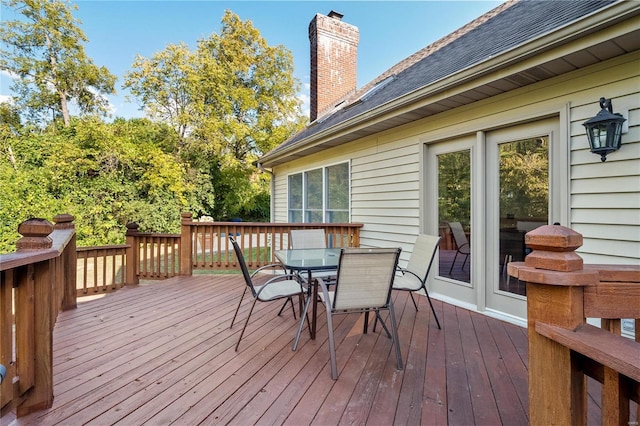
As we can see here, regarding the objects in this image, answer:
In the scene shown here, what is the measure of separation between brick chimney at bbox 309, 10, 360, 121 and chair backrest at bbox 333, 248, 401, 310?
7.05 metres

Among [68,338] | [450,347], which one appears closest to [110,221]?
[68,338]

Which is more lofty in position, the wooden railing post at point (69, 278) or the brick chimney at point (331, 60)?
the brick chimney at point (331, 60)

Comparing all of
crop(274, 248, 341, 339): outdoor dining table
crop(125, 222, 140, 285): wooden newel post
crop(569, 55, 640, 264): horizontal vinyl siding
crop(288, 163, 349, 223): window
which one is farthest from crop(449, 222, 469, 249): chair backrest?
crop(125, 222, 140, 285): wooden newel post

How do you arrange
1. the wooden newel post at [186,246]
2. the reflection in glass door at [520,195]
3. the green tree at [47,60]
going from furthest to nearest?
the green tree at [47,60] < the wooden newel post at [186,246] < the reflection in glass door at [520,195]

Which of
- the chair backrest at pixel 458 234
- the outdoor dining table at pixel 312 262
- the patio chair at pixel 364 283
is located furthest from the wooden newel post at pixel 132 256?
the chair backrest at pixel 458 234

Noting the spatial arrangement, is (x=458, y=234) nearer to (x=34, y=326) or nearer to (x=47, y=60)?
(x=34, y=326)

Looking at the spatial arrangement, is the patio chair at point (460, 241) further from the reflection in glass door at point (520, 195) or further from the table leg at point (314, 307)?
the table leg at point (314, 307)

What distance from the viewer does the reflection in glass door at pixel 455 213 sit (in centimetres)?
377

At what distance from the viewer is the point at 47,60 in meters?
11.6

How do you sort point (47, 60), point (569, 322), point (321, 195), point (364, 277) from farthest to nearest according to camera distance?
point (47, 60)
point (321, 195)
point (364, 277)
point (569, 322)

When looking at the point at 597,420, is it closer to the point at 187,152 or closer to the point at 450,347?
the point at 450,347

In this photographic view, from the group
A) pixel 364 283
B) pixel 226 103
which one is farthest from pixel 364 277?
pixel 226 103

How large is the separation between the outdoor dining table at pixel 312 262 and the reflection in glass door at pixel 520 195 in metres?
1.85

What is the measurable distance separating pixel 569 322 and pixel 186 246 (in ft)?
17.2
